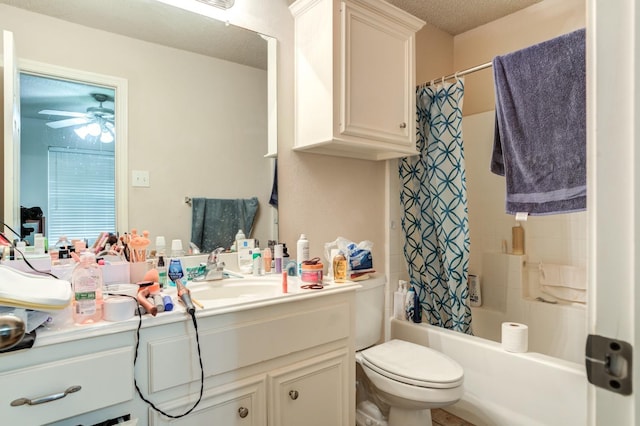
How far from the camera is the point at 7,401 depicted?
81 cm

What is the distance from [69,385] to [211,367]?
0.37m

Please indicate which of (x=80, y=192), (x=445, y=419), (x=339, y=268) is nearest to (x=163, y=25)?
(x=80, y=192)

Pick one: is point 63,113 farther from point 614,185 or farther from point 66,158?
point 614,185

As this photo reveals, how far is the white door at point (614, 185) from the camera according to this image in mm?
419

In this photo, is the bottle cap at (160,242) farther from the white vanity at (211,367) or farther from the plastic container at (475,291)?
the plastic container at (475,291)

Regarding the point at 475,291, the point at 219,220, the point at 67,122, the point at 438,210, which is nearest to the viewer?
the point at 67,122

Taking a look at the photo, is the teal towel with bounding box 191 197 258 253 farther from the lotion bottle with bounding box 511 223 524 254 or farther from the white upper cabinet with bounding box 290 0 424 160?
the lotion bottle with bounding box 511 223 524 254

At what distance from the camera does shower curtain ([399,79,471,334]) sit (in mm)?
1998

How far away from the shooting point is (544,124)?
62.8 inches

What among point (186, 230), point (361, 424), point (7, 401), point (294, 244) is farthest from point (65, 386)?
point (361, 424)

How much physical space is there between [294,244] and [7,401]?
1.20 metres

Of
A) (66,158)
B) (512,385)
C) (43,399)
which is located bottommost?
(512,385)

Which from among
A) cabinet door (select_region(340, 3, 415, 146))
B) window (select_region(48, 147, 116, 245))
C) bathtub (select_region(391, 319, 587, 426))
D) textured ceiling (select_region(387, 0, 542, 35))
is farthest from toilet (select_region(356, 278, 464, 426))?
textured ceiling (select_region(387, 0, 542, 35))

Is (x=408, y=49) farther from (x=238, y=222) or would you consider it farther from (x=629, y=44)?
(x=629, y=44)
